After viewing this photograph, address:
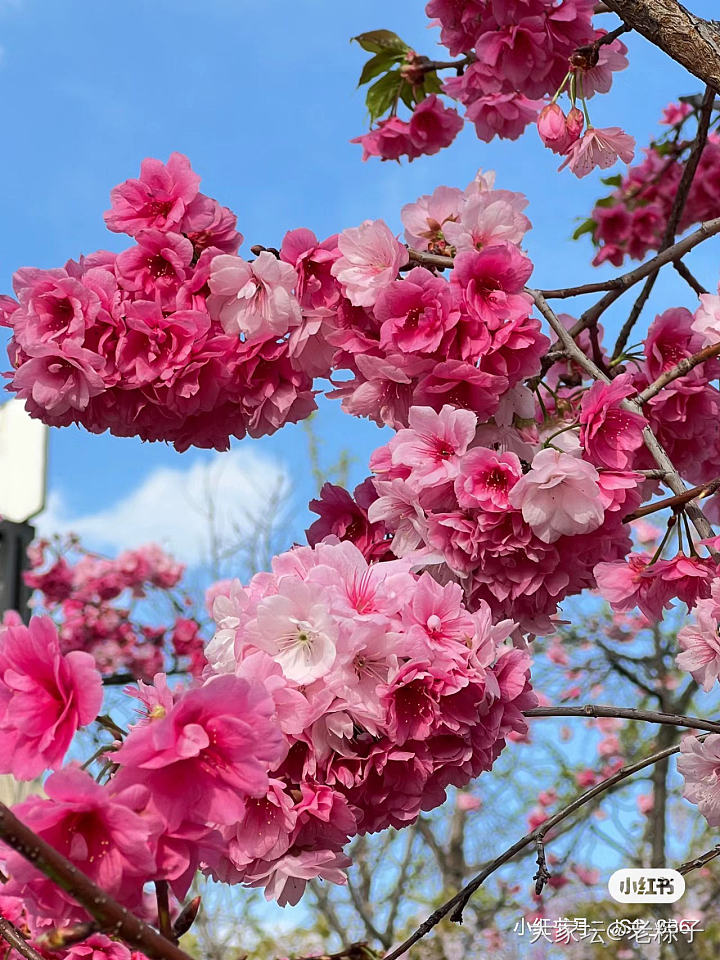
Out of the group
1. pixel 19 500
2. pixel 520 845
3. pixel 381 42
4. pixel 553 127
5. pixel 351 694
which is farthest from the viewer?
pixel 19 500

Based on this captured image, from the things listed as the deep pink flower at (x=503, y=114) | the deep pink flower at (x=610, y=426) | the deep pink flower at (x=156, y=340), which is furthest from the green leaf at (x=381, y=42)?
the deep pink flower at (x=610, y=426)

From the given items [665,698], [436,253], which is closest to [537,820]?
[665,698]

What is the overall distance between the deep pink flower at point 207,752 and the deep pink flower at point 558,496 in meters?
0.58

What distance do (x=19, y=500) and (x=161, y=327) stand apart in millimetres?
5376

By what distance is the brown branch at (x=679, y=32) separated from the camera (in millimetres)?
1468

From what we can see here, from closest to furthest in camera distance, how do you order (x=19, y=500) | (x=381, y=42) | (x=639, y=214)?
(x=381, y=42) → (x=639, y=214) → (x=19, y=500)

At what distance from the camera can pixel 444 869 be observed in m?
6.43

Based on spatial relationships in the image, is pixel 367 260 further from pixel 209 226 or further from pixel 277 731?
pixel 277 731

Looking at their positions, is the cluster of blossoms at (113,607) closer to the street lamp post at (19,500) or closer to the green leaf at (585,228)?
the street lamp post at (19,500)

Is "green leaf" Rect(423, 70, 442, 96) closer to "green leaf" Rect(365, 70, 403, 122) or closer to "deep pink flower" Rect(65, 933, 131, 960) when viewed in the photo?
"green leaf" Rect(365, 70, 403, 122)

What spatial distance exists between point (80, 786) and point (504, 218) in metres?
1.05

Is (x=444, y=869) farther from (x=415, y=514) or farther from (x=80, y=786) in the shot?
(x=80, y=786)

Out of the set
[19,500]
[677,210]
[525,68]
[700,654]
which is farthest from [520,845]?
[19,500]

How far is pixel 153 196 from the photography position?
177 cm
